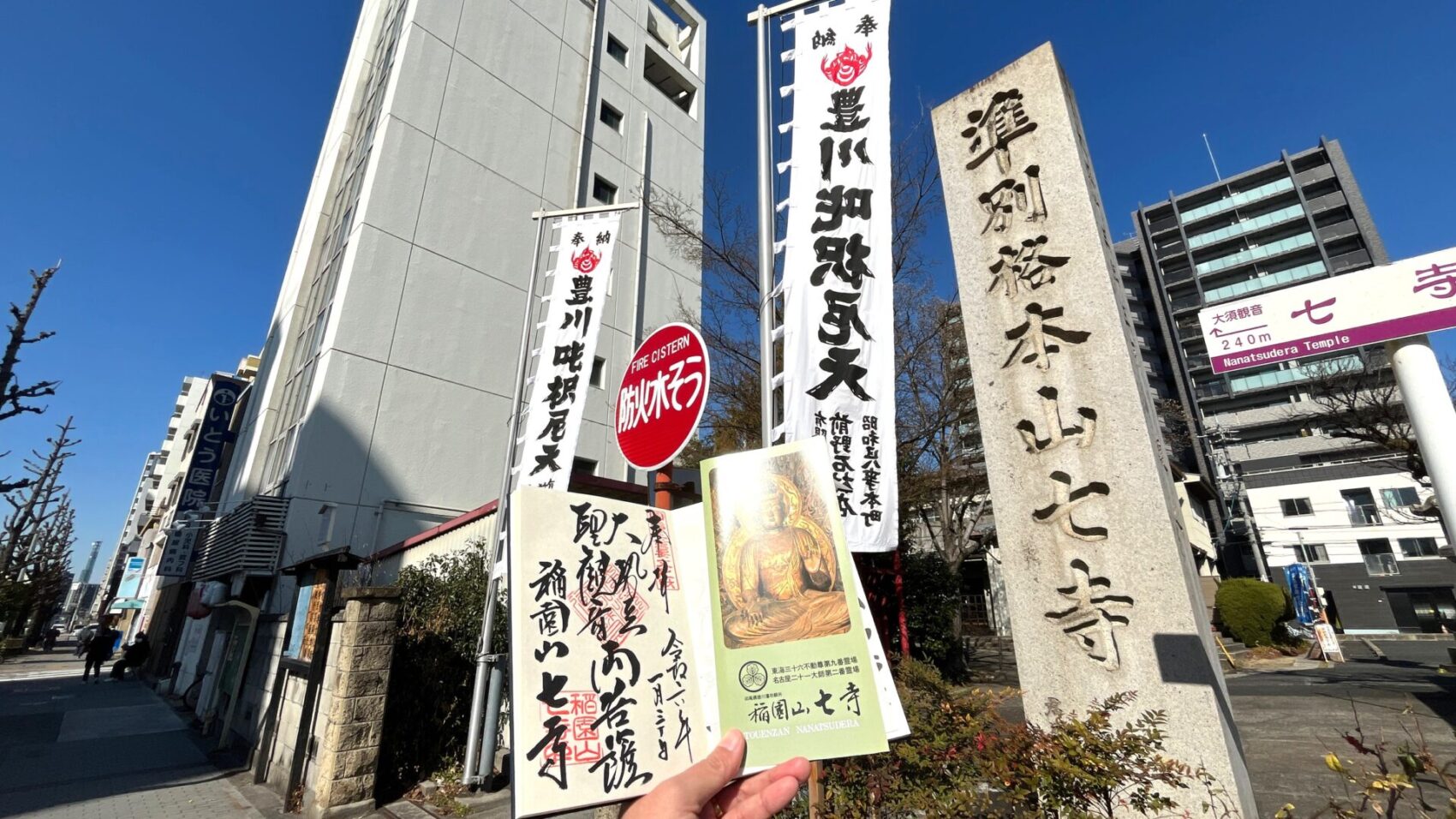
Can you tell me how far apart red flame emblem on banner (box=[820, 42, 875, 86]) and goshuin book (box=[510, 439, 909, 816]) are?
4658 mm

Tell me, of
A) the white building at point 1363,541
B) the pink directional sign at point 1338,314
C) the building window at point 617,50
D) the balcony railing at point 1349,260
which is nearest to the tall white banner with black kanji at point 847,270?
the pink directional sign at point 1338,314

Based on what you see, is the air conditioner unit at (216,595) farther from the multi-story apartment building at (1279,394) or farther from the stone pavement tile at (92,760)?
the multi-story apartment building at (1279,394)

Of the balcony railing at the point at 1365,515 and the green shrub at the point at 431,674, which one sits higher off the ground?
the balcony railing at the point at 1365,515

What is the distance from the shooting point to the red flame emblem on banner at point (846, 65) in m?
5.36

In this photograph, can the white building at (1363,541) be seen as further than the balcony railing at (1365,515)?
No

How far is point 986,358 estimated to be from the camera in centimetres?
585

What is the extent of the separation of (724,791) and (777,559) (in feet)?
2.49

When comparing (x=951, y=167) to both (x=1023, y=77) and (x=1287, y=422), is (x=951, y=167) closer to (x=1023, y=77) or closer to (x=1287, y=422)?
(x=1023, y=77)

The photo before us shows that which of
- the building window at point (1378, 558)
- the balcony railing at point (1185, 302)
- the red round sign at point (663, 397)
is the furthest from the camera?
Answer: the balcony railing at point (1185, 302)

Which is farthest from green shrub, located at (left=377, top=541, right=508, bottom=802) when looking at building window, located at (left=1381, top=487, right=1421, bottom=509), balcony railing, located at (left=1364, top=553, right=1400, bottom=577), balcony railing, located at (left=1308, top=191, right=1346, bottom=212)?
balcony railing, located at (left=1308, top=191, right=1346, bottom=212)

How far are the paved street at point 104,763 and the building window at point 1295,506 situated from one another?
49763mm

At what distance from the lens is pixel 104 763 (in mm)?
9172

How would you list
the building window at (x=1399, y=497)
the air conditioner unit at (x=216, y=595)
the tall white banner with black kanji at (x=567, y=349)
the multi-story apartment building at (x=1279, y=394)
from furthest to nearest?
the multi-story apartment building at (x=1279, y=394) → the building window at (x=1399, y=497) → the air conditioner unit at (x=216, y=595) → the tall white banner with black kanji at (x=567, y=349)

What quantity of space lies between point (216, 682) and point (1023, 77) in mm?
17195
